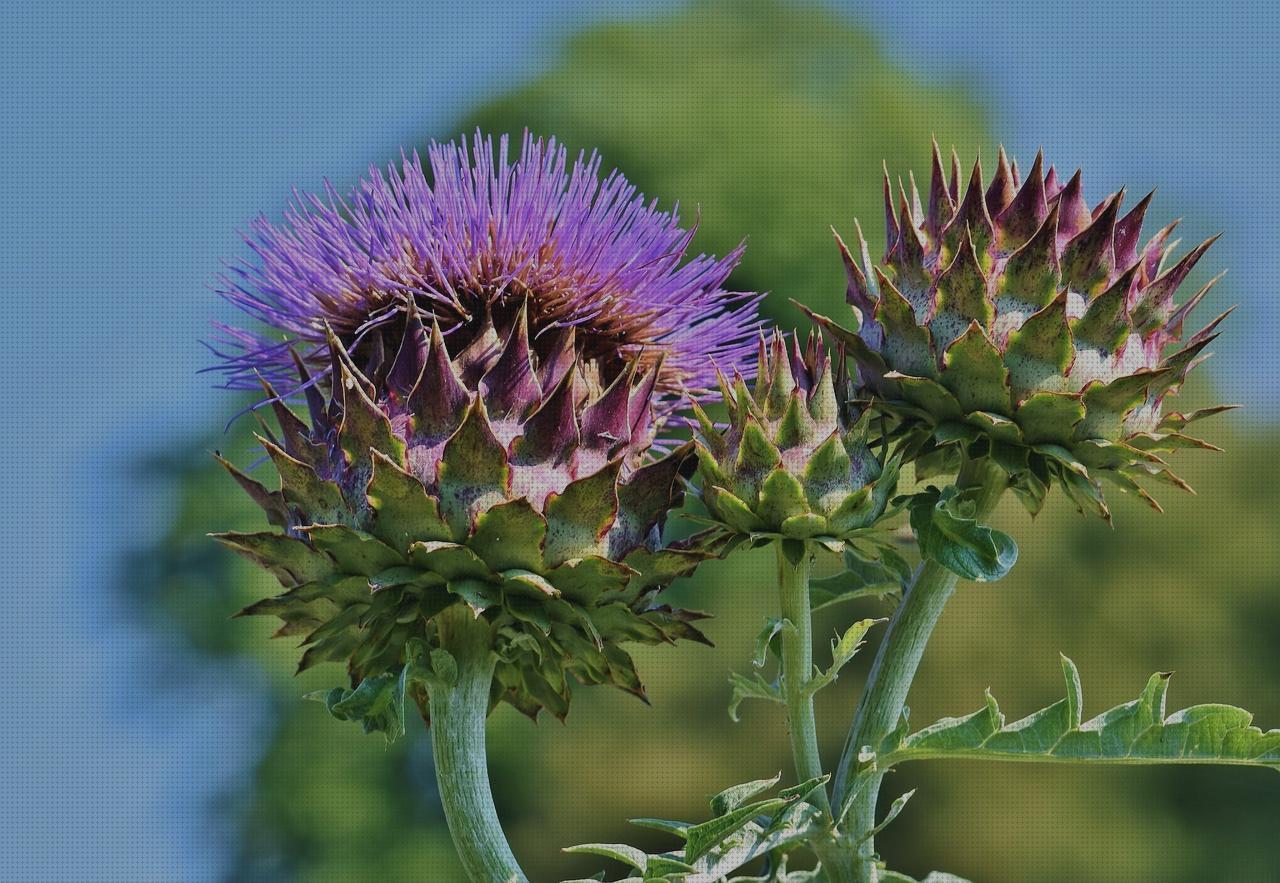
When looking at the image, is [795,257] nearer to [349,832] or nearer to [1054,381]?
[349,832]

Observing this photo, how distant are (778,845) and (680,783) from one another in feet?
24.9

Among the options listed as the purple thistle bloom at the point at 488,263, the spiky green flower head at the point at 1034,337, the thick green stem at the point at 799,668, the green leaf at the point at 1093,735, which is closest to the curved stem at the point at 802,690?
the thick green stem at the point at 799,668

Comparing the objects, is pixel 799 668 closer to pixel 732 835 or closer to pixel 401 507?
pixel 732 835

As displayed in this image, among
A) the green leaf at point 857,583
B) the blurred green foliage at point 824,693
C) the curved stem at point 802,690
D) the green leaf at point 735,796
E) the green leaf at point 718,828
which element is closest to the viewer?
the green leaf at point 718,828

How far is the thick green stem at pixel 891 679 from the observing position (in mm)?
2180

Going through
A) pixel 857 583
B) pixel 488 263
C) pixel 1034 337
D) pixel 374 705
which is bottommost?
pixel 374 705

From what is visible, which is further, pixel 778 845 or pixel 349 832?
pixel 349 832

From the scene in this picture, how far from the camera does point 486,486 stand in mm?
2107

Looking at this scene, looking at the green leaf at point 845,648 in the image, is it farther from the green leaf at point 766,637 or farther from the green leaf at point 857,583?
the green leaf at point 857,583

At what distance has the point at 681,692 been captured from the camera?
9.73m

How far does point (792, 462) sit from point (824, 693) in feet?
23.8

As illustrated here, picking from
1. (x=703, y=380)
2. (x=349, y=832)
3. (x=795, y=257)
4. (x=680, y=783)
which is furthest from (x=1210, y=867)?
(x=703, y=380)

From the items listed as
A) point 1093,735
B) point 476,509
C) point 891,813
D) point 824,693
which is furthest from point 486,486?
point 824,693

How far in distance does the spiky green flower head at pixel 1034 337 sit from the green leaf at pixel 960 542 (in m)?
0.09
